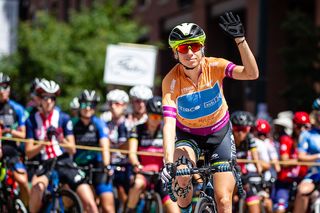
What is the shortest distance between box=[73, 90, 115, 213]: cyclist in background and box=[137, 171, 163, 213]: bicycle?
61 centimetres

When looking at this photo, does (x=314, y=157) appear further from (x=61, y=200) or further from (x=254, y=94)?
(x=254, y=94)

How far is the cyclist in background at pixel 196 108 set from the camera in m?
7.64

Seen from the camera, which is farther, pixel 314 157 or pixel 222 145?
pixel 314 157

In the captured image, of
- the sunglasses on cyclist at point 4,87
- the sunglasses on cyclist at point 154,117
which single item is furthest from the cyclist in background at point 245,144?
the sunglasses on cyclist at point 4,87

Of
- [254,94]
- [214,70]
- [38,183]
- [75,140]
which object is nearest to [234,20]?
[214,70]

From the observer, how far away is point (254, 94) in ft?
61.6

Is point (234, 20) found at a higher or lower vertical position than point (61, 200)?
higher

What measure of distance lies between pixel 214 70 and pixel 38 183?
3591mm

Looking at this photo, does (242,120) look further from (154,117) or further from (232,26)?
(232,26)

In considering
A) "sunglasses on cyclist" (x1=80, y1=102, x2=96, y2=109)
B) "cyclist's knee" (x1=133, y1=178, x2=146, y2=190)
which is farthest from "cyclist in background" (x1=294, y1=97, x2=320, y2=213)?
"sunglasses on cyclist" (x1=80, y1=102, x2=96, y2=109)

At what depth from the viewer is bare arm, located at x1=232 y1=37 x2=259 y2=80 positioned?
7362 millimetres

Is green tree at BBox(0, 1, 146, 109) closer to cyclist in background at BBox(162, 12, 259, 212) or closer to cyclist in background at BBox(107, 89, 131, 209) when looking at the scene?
cyclist in background at BBox(107, 89, 131, 209)

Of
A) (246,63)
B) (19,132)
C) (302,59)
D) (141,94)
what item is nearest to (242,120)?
(141,94)

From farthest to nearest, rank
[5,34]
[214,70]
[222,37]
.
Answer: [5,34]
[222,37]
[214,70]
